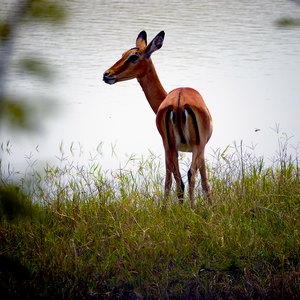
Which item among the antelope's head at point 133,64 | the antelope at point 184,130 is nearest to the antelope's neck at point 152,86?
the antelope's head at point 133,64

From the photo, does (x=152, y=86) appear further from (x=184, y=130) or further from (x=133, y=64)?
(x=184, y=130)

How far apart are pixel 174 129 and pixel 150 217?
620mm

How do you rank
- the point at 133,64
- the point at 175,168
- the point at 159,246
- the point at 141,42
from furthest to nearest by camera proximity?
1. the point at 141,42
2. the point at 133,64
3. the point at 175,168
4. the point at 159,246

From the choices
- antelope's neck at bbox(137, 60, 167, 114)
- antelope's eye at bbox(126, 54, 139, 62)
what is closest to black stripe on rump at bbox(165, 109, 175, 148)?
antelope's neck at bbox(137, 60, 167, 114)

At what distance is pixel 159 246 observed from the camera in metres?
3.66

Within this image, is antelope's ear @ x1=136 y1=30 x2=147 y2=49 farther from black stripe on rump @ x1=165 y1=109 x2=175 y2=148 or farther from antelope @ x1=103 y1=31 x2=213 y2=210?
black stripe on rump @ x1=165 y1=109 x2=175 y2=148

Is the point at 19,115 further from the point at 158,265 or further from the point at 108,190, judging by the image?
the point at 108,190

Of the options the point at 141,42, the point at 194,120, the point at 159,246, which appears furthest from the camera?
the point at 141,42

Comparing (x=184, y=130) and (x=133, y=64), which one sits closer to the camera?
(x=184, y=130)

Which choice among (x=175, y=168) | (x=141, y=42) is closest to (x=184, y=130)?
(x=175, y=168)

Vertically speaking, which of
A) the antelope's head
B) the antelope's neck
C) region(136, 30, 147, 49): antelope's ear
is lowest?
the antelope's neck

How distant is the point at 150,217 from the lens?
4.14 metres

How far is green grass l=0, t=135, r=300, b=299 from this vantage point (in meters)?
3.43

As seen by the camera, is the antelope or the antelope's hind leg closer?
the antelope
